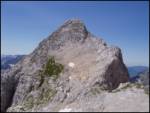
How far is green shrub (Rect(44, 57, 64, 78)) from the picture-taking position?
1972 cm

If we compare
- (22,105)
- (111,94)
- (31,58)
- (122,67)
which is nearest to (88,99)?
(111,94)

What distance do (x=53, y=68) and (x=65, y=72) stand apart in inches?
37.9

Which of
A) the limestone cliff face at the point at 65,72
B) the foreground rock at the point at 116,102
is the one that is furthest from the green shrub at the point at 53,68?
the foreground rock at the point at 116,102

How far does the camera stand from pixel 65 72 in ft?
64.0

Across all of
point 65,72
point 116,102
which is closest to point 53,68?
point 65,72

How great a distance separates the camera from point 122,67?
20.4 metres

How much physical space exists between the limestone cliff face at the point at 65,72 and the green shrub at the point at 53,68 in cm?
13

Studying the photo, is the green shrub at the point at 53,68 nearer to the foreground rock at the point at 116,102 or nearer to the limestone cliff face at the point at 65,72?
the limestone cliff face at the point at 65,72

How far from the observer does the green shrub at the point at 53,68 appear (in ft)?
64.7

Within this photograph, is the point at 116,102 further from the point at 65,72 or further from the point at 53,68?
the point at 53,68

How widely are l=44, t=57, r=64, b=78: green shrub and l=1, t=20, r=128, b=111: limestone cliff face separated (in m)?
0.13

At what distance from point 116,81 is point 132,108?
5.78 m

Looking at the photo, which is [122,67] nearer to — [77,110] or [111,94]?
[111,94]

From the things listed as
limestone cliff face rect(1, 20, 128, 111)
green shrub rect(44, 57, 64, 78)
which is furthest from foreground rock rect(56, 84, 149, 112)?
green shrub rect(44, 57, 64, 78)
